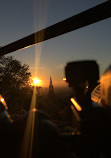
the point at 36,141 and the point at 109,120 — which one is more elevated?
the point at 109,120

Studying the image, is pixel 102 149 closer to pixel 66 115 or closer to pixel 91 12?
pixel 91 12

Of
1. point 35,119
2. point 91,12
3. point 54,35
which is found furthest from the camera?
point 54,35

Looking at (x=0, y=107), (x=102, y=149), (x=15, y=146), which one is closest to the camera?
(x=102, y=149)

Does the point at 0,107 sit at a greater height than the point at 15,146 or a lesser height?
greater

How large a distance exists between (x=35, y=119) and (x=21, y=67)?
73.8 feet

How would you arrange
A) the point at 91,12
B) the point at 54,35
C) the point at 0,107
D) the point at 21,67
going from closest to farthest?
the point at 91,12 < the point at 0,107 < the point at 54,35 < the point at 21,67

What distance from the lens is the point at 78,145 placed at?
121 centimetres

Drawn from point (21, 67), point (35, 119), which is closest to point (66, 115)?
point (35, 119)

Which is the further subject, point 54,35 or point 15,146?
point 54,35

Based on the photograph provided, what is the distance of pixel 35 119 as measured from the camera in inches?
45.2

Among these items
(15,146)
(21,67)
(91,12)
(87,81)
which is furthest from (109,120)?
(21,67)

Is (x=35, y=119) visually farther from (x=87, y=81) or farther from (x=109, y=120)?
(x=87, y=81)

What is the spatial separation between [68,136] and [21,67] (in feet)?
73.9

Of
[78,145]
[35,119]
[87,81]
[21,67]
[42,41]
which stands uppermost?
[21,67]
